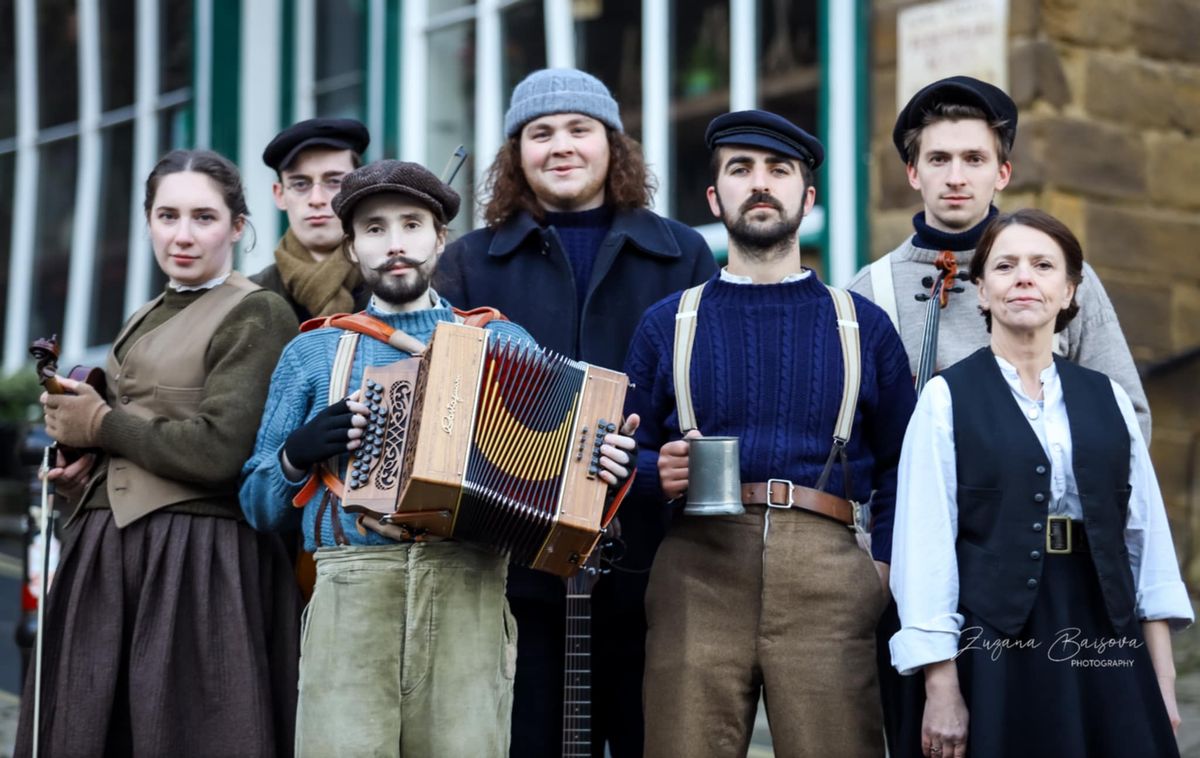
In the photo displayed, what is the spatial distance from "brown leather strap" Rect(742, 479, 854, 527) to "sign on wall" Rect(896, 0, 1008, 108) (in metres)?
3.78

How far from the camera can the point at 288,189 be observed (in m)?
5.41

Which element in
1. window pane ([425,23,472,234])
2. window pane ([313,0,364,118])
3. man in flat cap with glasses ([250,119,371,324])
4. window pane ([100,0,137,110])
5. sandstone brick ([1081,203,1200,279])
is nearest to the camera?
man in flat cap with glasses ([250,119,371,324])

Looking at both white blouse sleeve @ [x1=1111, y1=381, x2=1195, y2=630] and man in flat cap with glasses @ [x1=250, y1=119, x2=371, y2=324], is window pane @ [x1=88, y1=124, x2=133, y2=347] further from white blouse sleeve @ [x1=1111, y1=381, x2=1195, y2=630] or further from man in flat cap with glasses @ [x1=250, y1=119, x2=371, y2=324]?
white blouse sleeve @ [x1=1111, y1=381, x2=1195, y2=630]

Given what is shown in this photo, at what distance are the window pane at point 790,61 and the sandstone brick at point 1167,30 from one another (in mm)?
1480

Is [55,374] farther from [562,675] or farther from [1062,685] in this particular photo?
[1062,685]

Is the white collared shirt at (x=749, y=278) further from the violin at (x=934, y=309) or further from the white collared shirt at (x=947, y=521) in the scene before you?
the white collared shirt at (x=947, y=521)

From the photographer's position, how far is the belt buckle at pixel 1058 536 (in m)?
4.05

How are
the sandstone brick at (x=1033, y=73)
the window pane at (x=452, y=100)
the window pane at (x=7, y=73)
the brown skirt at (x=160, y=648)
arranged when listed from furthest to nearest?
the window pane at (x=7, y=73) → the window pane at (x=452, y=100) → the sandstone brick at (x=1033, y=73) → the brown skirt at (x=160, y=648)

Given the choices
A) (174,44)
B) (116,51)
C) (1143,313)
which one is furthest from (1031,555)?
(116,51)

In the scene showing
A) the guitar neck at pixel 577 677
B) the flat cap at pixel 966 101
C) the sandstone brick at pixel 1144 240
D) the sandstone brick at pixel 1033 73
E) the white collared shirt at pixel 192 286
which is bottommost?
the guitar neck at pixel 577 677

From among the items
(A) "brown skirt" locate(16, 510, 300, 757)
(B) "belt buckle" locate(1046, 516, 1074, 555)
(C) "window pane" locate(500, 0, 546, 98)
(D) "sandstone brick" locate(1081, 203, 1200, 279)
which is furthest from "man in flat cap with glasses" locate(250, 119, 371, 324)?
(C) "window pane" locate(500, 0, 546, 98)

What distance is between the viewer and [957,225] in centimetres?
471

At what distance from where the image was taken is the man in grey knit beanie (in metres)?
4.85

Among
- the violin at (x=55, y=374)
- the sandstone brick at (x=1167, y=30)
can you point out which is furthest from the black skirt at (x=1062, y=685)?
the sandstone brick at (x=1167, y=30)
